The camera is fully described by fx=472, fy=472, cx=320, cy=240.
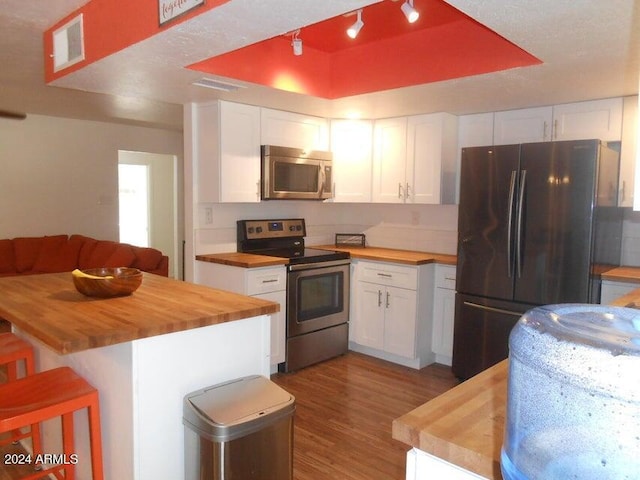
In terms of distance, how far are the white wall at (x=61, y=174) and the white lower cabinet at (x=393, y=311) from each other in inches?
159

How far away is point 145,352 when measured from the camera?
5.56 feet

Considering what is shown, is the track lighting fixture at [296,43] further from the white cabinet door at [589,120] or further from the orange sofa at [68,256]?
the orange sofa at [68,256]

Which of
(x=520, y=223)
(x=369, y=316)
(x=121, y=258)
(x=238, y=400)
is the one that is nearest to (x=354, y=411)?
(x=369, y=316)

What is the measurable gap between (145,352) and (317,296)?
2.22 metres

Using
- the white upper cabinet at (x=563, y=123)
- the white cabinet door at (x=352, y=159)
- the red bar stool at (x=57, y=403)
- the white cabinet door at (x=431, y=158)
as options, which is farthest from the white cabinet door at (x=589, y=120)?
the red bar stool at (x=57, y=403)

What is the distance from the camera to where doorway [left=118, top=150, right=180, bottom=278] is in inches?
297

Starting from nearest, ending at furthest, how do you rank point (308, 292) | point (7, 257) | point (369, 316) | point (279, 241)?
point (308, 292) → point (369, 316) → point (279, 241) → point (7, 257)

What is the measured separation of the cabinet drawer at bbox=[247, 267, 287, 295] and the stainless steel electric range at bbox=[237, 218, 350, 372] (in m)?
0.07

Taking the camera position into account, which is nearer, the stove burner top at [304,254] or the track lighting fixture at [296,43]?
the track lighting fixture at [296,43]

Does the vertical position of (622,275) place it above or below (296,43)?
below

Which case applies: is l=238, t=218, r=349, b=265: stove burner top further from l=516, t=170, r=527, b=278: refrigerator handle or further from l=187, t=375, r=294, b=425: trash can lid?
l=187, t=375, r=294, b=425: trash can lid

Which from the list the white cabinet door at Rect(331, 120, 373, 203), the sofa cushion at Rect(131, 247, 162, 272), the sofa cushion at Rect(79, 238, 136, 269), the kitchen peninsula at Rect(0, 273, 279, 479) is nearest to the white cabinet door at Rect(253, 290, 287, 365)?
the white cabinet door at Rect(331, 120, 373, 203)

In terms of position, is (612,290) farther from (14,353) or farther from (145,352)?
(14,353)

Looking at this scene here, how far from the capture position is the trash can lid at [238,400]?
1.64 meters
